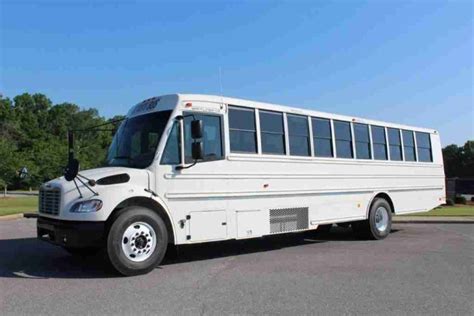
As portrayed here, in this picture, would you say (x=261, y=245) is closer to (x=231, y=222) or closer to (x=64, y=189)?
(x=231, y=222)

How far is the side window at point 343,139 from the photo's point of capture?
12953mm

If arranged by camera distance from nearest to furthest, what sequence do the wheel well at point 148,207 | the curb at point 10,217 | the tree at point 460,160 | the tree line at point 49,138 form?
the wheel well at point 148,207 → the curb at point 10,217 → the tree line at point 49,138 → the tree at point 460,160

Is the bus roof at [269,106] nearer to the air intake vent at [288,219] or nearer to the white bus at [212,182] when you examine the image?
the white bus at [212,182]

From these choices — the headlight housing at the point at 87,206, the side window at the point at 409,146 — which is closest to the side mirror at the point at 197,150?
the headlight housing at the point at 87,206

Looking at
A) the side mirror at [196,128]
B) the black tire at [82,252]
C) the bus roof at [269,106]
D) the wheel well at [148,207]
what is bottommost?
the black tire at [82,252]

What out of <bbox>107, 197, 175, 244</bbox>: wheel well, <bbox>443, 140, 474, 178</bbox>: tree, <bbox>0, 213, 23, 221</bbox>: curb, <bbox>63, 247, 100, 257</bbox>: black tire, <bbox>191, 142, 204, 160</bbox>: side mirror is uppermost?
<bbox>443, 140, 474, 178</bbox>: tree

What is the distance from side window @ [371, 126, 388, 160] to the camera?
46.7ft

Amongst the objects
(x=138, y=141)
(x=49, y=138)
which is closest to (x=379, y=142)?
(x=138, y=141)

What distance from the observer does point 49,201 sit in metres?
9.02

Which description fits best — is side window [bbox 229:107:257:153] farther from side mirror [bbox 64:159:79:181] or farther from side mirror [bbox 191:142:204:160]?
side mirror [bbox 64:159:79:181]

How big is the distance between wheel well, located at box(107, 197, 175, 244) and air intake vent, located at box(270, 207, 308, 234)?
8.12 ft

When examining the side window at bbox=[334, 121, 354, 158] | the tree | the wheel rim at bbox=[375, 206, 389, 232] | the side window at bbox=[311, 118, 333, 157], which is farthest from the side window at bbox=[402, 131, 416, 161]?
the tree

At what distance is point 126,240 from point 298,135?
4931 mm

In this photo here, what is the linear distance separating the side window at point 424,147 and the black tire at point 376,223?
273 cm
